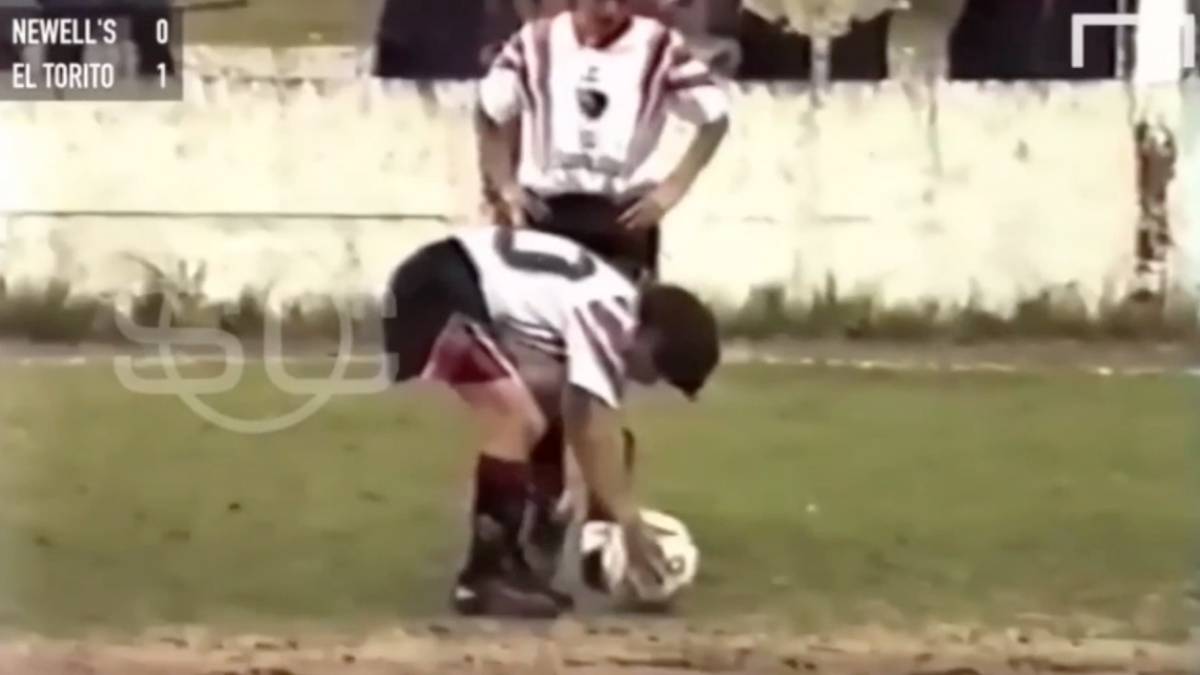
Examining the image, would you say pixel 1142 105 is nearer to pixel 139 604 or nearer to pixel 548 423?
pixel 548 423

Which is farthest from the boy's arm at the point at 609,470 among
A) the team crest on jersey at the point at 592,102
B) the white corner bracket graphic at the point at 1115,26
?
the white corner bracket graphic at the point at 1115,26

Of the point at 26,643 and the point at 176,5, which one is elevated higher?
the point at 176,5

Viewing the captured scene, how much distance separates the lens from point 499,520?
1.98 ft

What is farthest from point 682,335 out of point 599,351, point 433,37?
point 433,37

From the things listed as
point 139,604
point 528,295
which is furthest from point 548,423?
point 139,604

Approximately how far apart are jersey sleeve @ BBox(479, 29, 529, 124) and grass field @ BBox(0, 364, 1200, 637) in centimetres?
12

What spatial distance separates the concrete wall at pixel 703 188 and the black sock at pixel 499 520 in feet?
0.31

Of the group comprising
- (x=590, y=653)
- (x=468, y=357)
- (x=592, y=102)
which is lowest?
(x=590, y=653)

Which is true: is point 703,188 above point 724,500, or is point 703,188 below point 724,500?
above

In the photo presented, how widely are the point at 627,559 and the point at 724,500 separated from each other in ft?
0.15

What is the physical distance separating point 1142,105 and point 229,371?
0.38 m

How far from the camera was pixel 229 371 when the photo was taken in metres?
0.61

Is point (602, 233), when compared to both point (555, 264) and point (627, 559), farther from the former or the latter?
point (627, 559)

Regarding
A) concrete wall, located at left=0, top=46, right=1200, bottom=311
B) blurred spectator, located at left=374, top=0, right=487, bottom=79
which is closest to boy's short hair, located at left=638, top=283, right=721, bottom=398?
concrete wall, located at left=0, top=46, right=1200, bottom=311
